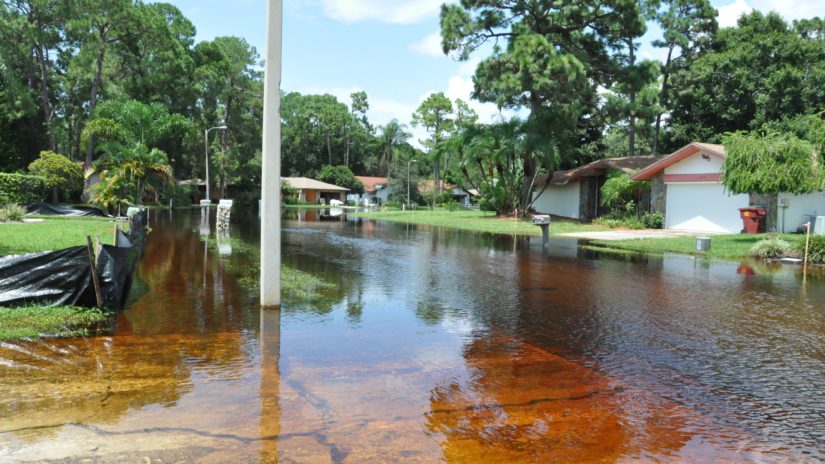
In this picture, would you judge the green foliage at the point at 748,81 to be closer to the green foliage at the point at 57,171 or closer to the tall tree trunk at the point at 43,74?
the green foliage at the point at 57,171

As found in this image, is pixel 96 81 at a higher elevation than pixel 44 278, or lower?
higher

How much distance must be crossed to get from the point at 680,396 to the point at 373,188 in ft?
262

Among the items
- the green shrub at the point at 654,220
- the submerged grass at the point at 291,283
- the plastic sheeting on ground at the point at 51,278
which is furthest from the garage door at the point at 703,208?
the plastic sheeting on ground at the point at 51,278

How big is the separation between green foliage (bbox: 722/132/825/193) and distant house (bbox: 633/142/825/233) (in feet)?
10.3

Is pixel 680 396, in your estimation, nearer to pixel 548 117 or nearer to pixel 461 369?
pixel 461 369

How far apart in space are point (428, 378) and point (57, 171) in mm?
40156

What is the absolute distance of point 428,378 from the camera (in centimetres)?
600

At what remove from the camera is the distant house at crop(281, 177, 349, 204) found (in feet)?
254

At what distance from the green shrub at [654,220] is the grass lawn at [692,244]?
18.2 feet

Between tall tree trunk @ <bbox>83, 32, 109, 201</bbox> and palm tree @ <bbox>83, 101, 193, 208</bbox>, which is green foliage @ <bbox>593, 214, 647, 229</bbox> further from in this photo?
tall tree trunk @ <bbox>83, 32, 109, 201</bbox>

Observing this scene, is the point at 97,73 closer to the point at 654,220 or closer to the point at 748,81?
the point at 654,220

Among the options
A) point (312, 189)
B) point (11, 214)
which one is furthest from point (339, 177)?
point (11, 214)

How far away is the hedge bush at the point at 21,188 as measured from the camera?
27.9 meters

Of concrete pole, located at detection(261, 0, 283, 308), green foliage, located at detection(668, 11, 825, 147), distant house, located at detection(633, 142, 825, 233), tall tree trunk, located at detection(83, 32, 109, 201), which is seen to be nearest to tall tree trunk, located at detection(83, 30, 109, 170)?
tall tree trunk, located at detection(83, 32, 109, 201)
